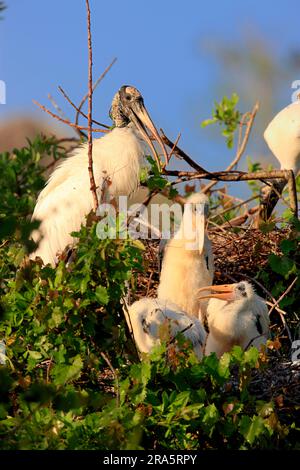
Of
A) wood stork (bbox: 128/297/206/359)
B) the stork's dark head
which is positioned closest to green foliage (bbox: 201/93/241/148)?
the stork's dark head

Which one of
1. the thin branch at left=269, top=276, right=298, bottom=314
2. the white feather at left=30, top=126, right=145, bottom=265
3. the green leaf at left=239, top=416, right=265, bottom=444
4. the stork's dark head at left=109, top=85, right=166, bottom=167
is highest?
the stork's dark head at left=109, top=85, right=166, bottom=167

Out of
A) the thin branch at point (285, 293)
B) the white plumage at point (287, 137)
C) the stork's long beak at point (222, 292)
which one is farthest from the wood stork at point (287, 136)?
the stork's long beak at point (222, 292)

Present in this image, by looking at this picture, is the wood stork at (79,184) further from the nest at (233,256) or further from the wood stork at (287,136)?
the wood stork at (287,136)

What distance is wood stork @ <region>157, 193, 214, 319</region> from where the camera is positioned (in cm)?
605

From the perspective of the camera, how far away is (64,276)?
442 centimetres

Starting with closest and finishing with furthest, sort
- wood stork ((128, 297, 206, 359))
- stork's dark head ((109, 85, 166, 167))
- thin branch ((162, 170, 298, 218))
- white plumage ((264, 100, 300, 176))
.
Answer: wood stork ((128, 297, 206, 359)) < thin branch ((162, 170, 298, 218)) < stork's dark head ((109, 85, 166, 167)) < white plumage ((264, 100, 300, 176))

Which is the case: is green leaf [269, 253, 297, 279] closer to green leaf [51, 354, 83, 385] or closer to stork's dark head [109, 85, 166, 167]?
stork's dark head [109, 85, 166, 167]

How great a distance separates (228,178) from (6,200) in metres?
3.21

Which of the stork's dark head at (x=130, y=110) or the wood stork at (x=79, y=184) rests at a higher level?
the stork's dark head at (x=130, y=110)

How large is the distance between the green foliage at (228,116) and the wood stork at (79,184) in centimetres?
73

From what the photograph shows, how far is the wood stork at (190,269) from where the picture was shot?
6055 mm

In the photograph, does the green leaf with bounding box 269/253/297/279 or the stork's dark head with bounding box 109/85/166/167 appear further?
the stork's dark head with bounding box 109/85/166/167

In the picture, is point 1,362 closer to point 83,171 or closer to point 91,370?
point 91,370

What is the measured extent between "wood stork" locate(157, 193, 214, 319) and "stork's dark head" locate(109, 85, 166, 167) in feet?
4.19
